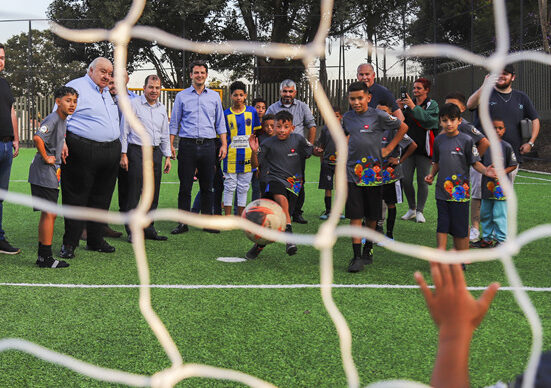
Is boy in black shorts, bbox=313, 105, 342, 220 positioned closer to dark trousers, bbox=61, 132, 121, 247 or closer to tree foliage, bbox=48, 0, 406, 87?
dark trousers, bbox=61, 132, 121, 247

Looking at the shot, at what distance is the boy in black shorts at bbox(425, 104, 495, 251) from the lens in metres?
5.13

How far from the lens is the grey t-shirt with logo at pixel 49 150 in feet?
16.5

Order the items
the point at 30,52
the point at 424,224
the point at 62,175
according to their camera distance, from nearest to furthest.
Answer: the point at 62,175 < the point at 424,224 < the point at 30,52

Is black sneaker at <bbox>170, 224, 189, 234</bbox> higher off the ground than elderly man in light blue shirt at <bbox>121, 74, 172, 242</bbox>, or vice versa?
elderly man in light blue shirt at <bbox>121, 74, 172, 242</bbox>

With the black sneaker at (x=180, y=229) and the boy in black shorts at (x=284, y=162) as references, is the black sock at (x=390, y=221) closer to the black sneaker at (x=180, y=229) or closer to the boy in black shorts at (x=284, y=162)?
the boy in black shorts at (x=284, y=162)

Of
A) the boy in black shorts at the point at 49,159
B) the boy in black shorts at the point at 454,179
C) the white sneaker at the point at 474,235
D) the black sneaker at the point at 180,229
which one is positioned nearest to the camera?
the boy in black shorts at the point at 49,159

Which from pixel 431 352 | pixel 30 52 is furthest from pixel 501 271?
pixel 30 52

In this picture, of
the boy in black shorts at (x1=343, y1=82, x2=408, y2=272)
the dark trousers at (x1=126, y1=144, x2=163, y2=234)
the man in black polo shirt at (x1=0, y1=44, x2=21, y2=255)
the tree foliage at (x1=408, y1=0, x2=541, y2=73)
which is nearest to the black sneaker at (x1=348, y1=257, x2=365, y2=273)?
the boy in black shorts at (x1=343, y1=82, x2=408, y2=272)

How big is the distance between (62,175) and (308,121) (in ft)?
10.4

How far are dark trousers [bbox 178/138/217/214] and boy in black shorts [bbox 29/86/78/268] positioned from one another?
6.73ft

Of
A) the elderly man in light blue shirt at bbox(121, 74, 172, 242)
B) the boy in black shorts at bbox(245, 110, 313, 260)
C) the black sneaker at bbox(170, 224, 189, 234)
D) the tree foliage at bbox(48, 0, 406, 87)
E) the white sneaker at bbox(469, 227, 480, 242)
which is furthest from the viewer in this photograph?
the tree foliage at bbox(48, 0, 406, 87)

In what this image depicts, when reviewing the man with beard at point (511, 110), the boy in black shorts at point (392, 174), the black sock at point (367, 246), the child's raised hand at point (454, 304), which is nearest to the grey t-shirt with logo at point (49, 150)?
the black sock at point (367, 246)

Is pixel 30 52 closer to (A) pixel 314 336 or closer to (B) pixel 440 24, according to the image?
(B) pixel 440 24

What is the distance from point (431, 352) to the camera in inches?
126
